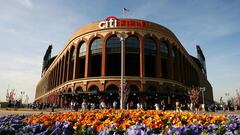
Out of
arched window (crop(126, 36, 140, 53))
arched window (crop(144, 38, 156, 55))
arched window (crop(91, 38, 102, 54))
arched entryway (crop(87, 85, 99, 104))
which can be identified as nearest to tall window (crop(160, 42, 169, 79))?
arched window (crop(144, 38, 156, 55))

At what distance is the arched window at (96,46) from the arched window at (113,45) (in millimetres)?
2230

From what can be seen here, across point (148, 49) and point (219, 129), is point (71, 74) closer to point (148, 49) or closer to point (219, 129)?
point (148, 49)

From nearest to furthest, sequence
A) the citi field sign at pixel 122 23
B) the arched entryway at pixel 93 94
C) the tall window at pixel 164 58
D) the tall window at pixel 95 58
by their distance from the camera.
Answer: the arched entryway at pixel 93 94
the citi field sign at pixel 122 23
the tall window at pixel 95 58
the tall window at pixel 164 58

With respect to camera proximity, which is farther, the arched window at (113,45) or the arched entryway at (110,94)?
the arched window at (113,45)

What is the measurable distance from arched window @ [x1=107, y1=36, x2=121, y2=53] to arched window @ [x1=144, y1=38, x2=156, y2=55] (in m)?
6.12

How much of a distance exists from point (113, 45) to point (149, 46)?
8199 millimetres

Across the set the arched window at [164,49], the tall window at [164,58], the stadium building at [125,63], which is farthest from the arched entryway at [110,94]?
the arched window at [164,49]

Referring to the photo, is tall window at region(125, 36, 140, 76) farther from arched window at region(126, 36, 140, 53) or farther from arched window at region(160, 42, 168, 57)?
arched window at region(160, 42, 168, 57)

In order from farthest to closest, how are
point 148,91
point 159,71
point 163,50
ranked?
point 163,50, point 159,71, point 148,91

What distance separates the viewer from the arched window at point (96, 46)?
1994 inches

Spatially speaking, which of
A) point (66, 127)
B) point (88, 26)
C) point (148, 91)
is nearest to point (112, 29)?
point (88, 26)

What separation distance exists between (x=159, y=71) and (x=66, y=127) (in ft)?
147

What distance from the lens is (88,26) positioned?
175ft

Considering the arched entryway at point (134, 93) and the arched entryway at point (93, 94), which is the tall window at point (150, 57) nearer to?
the arched entryway at point (134, 93)
